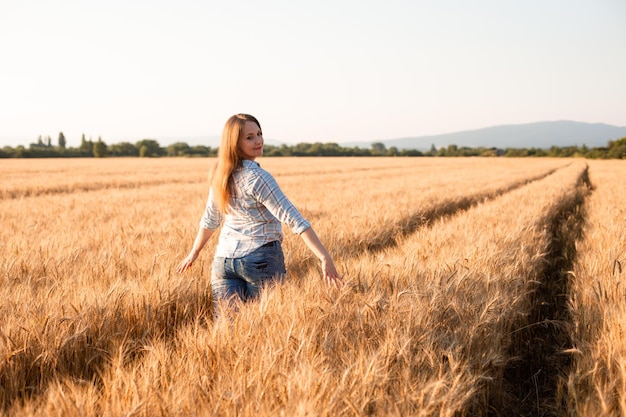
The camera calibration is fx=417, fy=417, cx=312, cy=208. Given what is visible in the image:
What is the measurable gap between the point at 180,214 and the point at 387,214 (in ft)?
10.8

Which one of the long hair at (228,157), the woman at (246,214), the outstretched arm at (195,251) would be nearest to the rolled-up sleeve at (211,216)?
the outstretched arm at (195,251)

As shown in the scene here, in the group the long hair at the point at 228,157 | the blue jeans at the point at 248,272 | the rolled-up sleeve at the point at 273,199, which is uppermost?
the long hair at the point at 228,157

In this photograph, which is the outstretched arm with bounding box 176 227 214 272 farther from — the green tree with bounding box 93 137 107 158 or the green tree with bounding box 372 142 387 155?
the green tree with bounding box 93 137 107 158

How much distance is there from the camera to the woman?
2473mm

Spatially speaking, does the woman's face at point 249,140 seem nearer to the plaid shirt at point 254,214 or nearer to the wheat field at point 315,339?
the plaid shirt at point 254,214

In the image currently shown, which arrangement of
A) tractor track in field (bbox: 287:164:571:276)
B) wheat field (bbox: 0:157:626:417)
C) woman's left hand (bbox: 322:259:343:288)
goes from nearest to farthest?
1. wheat field (bbox: 0:157:626:417)
2. woman's left hand (bbox: 322:259:343:288)
3. tractor track in field (bbox: 287:164:571:276)

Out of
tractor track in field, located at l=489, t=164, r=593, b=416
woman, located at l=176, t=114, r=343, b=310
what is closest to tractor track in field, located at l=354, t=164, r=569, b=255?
tractor track in field, located at l=489, t=164, r=593, b=416

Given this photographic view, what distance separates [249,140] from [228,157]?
0.54 ft

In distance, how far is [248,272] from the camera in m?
2.58

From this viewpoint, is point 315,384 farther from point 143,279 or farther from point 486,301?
point 143,279

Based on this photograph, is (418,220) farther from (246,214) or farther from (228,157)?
(228,157)

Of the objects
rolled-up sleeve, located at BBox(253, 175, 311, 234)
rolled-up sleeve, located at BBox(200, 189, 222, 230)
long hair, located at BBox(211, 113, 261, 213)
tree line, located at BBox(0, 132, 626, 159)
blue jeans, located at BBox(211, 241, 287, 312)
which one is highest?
tree line, located at BBox(0, 132, 626, 159)

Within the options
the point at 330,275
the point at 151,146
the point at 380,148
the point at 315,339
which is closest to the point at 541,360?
the point at 330,275

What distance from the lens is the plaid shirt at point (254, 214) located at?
245 centimetres
